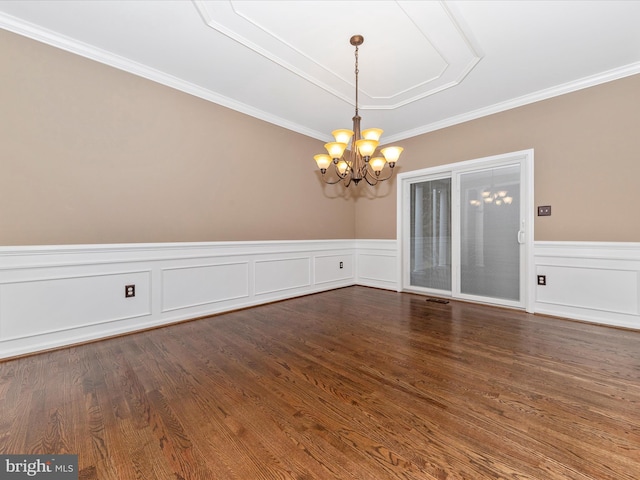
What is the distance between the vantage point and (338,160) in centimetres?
274

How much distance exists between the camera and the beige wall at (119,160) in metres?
2.29

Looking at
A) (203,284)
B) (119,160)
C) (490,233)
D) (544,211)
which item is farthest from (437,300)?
(119,160)

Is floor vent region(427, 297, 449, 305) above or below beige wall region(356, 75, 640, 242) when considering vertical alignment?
below

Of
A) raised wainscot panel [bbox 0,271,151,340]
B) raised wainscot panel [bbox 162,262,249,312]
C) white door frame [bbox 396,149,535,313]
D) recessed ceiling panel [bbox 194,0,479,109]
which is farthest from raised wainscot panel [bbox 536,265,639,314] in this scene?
raised wainscot panel [bbox 0,271,151,340]

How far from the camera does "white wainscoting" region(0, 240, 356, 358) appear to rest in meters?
2.27

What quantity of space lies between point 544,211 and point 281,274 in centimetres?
354

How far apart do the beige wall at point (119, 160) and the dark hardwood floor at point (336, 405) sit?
3.89ft

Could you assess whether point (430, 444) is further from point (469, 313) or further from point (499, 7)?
point (499, 7)

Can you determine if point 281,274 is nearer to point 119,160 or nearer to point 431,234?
point 119,160

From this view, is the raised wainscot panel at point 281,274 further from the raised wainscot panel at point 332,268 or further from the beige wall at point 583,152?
the beige wall at point 583,152

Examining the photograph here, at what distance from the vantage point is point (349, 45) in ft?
8.43

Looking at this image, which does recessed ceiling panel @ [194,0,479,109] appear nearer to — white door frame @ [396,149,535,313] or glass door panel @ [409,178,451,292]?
white door frame @ [396,149,535,313]

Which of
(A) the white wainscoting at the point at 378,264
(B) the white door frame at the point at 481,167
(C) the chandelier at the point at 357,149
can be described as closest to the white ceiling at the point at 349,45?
(C) the chandelier at the point at 357,149

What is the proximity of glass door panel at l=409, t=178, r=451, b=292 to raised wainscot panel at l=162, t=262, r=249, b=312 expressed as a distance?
2833 mm
